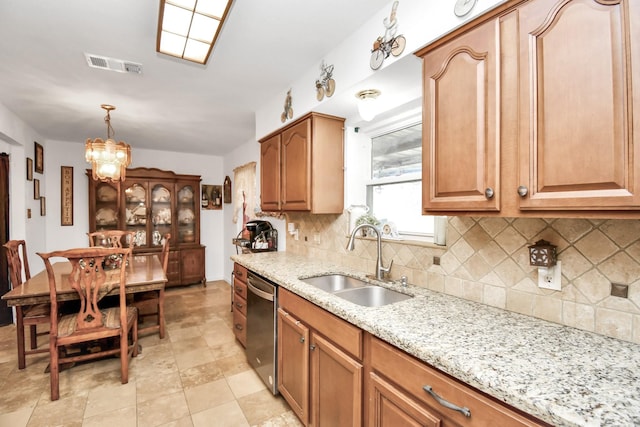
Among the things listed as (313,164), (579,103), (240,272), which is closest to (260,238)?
(240,272)

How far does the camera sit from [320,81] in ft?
6.85

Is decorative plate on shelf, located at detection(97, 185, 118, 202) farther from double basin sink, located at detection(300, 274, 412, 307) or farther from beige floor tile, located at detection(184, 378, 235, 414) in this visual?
double basin sink, located at detection(300, 274, 412, 307)

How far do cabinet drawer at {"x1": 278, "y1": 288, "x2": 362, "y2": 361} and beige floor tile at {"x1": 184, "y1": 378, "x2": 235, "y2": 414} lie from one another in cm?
87

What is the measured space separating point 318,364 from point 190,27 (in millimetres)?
1983

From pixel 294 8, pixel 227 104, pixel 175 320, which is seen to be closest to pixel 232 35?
pixel 294 8

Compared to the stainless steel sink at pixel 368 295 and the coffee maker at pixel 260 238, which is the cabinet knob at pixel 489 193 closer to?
the stainless steel sink at pixel 368 295

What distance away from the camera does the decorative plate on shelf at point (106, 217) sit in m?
4.52

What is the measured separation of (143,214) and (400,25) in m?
4.73

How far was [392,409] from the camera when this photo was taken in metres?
1.11

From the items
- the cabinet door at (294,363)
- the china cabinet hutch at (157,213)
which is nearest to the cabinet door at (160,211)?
the china cabinet hutch at (157,213)

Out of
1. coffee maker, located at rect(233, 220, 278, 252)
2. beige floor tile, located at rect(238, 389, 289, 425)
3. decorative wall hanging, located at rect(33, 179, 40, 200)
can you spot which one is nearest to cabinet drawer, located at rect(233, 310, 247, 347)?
beige floor tile, located at rect(238, 389, 289, 425)

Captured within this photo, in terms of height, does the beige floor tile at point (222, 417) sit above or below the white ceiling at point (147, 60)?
below

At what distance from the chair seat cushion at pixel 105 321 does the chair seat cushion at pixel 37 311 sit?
18cm

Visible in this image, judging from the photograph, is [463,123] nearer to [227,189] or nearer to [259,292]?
[259,292]
